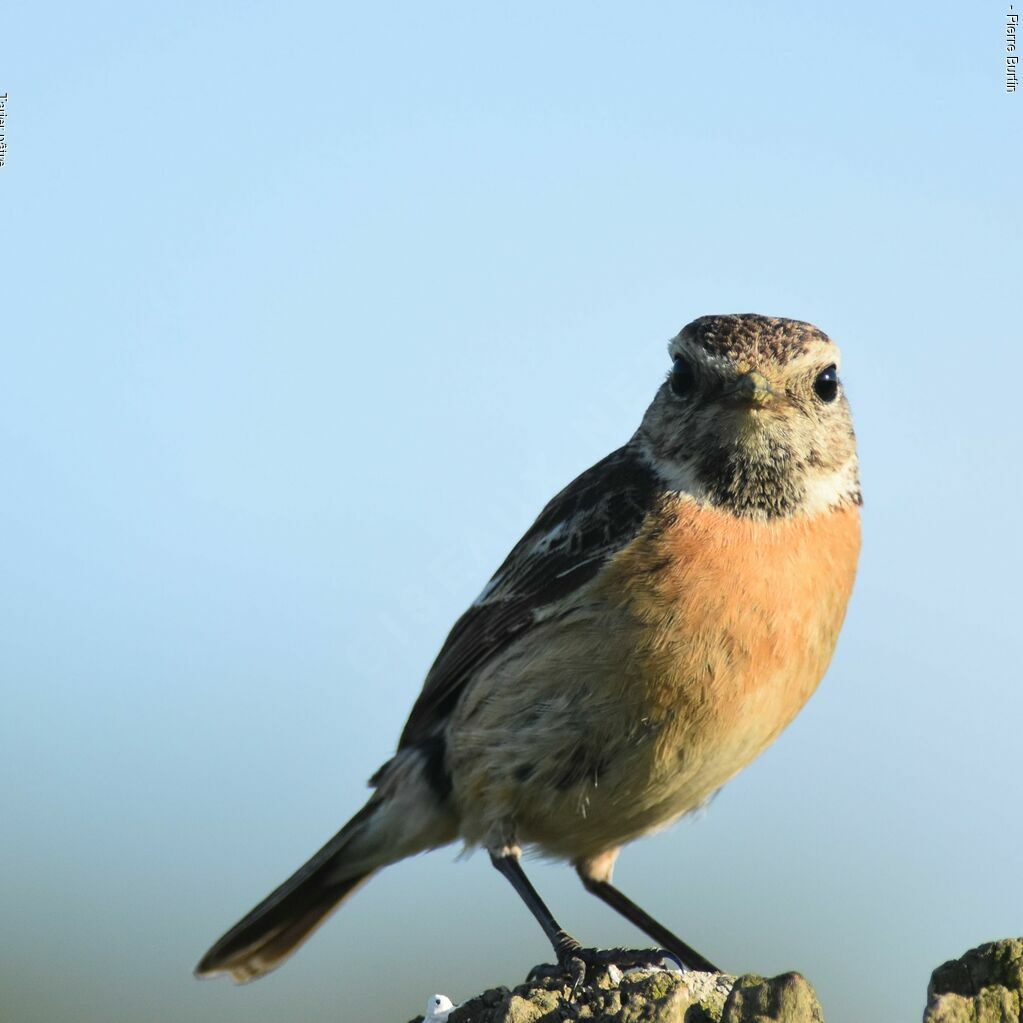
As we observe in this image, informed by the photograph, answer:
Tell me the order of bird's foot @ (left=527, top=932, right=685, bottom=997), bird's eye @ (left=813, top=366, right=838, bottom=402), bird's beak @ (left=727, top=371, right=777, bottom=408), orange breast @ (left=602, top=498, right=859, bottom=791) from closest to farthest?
bird's foot @ (left=527, top=932, right=685, bottom=997) < orange breast @ (left=602, top=498, right=859, bottom=791) < bird's beak @ (left=727, top=371, right=777, bottom=408) < bird's eye @ (left=813, top=366, right=838, bottom=402)

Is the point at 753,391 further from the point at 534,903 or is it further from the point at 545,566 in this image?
the point at 534,903

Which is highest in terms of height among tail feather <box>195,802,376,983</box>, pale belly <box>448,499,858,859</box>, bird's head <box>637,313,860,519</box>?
bird's head <box>637,313,860,519</box>

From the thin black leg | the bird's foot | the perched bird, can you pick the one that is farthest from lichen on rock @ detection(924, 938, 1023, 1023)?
the thin black leg

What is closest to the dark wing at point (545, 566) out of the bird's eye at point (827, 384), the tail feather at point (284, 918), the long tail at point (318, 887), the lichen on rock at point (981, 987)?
the long tail at point (318, 887)

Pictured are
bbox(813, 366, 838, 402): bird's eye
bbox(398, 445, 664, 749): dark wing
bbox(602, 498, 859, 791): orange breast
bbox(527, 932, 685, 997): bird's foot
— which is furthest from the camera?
bbox(813, 366, 838, 402): bird's eye

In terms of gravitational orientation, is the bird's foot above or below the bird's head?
below

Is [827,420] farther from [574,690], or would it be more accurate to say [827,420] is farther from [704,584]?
[574,690]

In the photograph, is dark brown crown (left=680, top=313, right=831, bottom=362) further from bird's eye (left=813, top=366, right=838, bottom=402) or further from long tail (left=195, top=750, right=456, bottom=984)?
long tail (left=195, top=750, right=456, bottom=984)

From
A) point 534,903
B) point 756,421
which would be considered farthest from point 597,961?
point 756,421

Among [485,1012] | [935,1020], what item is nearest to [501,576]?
[485,1012]
